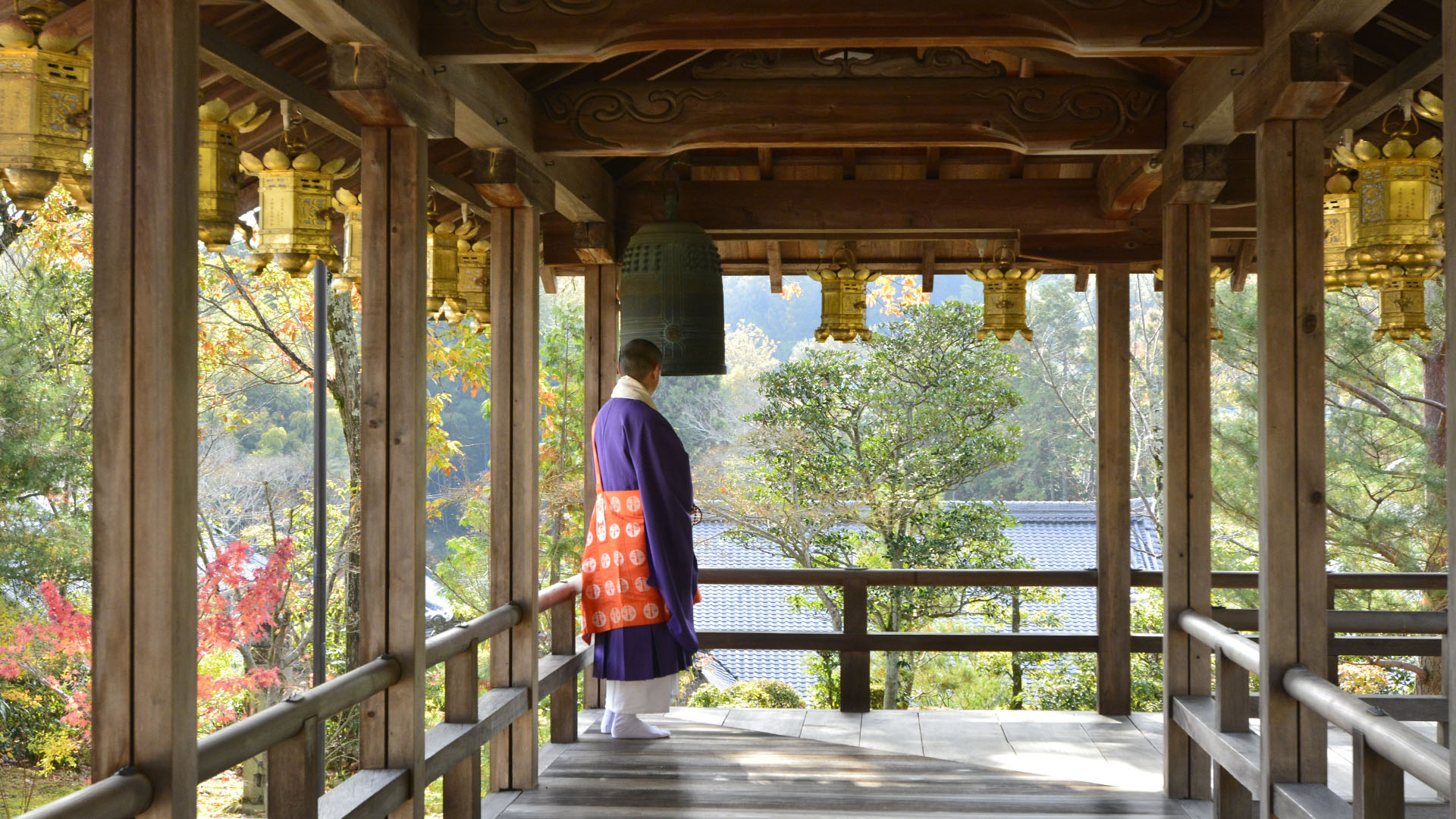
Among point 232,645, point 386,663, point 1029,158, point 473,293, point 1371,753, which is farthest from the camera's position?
point 232,645

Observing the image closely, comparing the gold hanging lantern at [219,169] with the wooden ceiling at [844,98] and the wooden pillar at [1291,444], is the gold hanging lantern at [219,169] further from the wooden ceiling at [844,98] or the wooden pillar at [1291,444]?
the wooden pillar at [1291,444]

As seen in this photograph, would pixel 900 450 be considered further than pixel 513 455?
Yes

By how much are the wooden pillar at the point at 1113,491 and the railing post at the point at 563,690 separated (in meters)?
2.47

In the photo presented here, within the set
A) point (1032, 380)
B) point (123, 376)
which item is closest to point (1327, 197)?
point (123, 376)

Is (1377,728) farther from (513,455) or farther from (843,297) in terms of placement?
(843,297)

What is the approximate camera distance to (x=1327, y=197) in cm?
396

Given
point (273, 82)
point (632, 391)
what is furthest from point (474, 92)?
point (632, 391)

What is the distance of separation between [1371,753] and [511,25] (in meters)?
2.54

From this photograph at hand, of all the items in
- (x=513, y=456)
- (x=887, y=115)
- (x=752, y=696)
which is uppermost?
(x=887, y=115)

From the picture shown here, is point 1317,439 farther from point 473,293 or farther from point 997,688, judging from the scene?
point 997,688

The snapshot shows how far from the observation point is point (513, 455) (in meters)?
4.23

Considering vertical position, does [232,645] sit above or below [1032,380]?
below

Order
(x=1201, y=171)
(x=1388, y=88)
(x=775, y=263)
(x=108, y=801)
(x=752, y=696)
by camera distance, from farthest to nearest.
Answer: (x=752, y=696) < (x=775, y=263) < (x=1201, y=171) < (x=1388, y=88) < (x=108, y=801)

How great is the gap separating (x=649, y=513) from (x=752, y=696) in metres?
5.36
